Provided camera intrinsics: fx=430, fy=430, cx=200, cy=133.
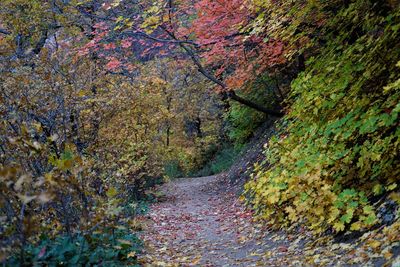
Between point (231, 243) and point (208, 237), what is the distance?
0.87m

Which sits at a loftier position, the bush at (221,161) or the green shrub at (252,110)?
the green shrub at (252,110)

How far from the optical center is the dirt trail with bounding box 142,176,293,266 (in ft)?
19.0

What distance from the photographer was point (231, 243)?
7027 mm

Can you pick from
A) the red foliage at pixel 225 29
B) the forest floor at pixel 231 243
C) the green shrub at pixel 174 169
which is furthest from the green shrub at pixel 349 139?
the green shrub at pixel 174 169

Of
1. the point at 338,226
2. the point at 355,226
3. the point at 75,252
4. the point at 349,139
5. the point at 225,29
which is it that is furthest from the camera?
the point at 225,29

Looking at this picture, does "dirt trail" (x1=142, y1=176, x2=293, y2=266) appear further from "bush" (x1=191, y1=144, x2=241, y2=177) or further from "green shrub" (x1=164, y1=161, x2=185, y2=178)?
"green shrub" (x1=164, y1=161, x2=185, y2=178)

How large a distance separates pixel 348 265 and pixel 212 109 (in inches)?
808

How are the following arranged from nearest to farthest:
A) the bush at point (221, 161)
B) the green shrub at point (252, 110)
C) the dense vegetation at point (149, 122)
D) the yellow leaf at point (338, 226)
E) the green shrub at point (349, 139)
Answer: the dense vegetation at point (149, 122) < the yellow leaf at point (338, 226) < the green shrub at point (349, 139) < the green shrub at point (252, 110) < the bush at point (221, 161)

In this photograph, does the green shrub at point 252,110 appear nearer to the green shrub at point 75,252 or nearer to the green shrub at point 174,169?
the green shrub at point 174,169

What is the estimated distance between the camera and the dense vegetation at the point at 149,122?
387 cm

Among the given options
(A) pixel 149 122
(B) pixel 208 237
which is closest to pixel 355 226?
(B) pixel 208 237

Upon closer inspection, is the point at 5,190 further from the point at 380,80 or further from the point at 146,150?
the point at 146,150

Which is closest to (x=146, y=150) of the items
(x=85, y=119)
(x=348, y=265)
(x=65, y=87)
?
(x=85, y=119)

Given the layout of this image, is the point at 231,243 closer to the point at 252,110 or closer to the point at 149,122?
the point at 149,122
